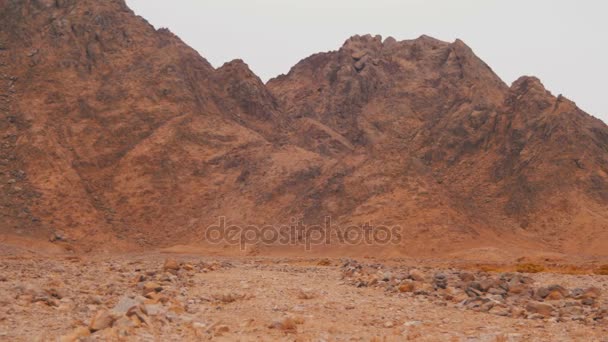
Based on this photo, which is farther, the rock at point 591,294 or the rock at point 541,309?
the rock at point 591,294

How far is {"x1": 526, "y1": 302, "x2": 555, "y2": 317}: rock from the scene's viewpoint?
1373 cm

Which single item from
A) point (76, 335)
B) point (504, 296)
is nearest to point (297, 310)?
point (504, 296)

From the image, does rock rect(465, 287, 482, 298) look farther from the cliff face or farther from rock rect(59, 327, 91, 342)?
the cliff face

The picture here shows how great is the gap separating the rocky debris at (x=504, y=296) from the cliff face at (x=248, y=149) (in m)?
28.4

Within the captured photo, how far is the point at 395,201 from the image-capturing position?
54.2m

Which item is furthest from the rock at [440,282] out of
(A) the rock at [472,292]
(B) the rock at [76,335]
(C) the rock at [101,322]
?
(B) the rock at [76,335]

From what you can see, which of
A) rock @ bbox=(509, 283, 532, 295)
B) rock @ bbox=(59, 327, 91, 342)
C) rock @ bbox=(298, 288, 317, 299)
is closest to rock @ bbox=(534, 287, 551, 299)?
rock @ bbox=(509, 283, 532, 295)

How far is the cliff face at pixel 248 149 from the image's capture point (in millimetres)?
53438

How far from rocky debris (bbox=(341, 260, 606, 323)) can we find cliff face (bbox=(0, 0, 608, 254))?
2845 centimetres

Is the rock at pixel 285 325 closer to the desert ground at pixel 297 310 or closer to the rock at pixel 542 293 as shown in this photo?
the desert ground at pixel 297 310

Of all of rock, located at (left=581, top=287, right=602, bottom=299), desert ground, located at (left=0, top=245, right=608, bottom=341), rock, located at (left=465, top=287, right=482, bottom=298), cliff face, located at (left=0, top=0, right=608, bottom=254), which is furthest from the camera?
cliff face, located at (left=0, top=0, right=608, bottom=254)

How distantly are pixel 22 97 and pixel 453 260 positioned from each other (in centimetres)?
4757

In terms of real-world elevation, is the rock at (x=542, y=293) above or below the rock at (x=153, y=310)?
above

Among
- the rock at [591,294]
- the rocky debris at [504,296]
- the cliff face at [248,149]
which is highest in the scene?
the cliff face at [248,149]
